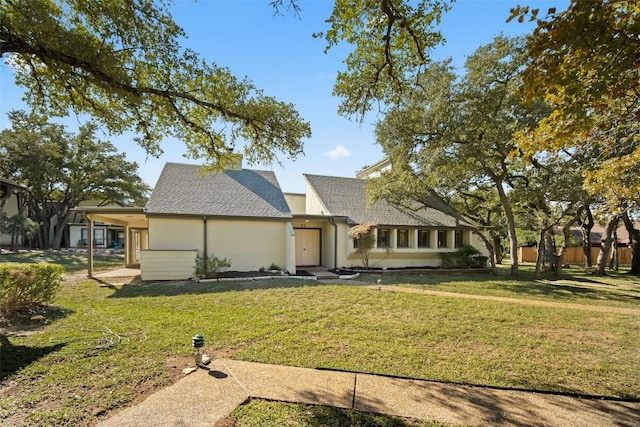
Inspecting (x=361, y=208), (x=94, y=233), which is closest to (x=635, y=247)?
(x=361, y=208)

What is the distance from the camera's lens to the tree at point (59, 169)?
24.5 meters

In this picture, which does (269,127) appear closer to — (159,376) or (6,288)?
(159,376)

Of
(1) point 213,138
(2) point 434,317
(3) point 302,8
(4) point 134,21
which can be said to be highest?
(4) point 134,21

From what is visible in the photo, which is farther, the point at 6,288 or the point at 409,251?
the point at 409,251

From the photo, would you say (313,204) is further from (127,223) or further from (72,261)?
(72,261)

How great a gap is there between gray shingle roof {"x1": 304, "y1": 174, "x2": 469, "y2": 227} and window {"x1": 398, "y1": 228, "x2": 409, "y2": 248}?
562 mm

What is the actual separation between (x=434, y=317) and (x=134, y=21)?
839 centimetres

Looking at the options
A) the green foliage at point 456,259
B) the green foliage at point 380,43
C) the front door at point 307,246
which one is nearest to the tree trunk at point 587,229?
the green foliage at point 456,259

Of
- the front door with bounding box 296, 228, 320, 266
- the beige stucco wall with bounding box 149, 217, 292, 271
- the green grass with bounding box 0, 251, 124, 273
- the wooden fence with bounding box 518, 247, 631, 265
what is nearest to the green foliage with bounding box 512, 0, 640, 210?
the beige stucco wall with bounding box 149, 217, 292, 271

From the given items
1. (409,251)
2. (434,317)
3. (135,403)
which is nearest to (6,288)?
(135,403)

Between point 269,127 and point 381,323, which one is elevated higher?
point 269,127

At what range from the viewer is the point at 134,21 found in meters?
5.66

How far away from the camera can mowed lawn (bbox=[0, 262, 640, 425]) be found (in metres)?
3.91

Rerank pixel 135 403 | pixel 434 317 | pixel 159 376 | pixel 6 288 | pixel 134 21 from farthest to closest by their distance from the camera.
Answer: pixel 434 317
pixel 6 288
pixel 134 21
pixel 159 376
pixel 135 403
